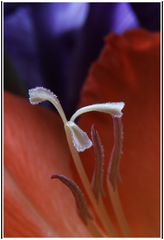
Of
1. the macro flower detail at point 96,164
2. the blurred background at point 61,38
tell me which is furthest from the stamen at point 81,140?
the blurred background at point 61,38

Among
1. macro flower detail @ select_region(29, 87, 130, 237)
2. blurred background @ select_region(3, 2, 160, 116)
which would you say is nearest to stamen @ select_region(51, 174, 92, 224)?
macro flower detail @ select_region(29, 87, 130, 237)

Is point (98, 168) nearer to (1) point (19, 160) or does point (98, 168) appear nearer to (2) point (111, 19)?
(1) point (19, 160)

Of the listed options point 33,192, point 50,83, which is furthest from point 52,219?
point 50,83

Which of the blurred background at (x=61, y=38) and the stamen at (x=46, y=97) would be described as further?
the blurred background at (x=61, y=38)

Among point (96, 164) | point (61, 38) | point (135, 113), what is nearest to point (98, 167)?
point (96, 164)

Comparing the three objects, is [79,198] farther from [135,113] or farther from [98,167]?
[135,113]

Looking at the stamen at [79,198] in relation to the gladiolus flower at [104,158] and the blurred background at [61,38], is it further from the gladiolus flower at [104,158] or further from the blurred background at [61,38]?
the blurred background at [61,38]

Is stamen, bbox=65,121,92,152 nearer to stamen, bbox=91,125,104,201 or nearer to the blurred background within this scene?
stamen, bbox=91,125,104,201
